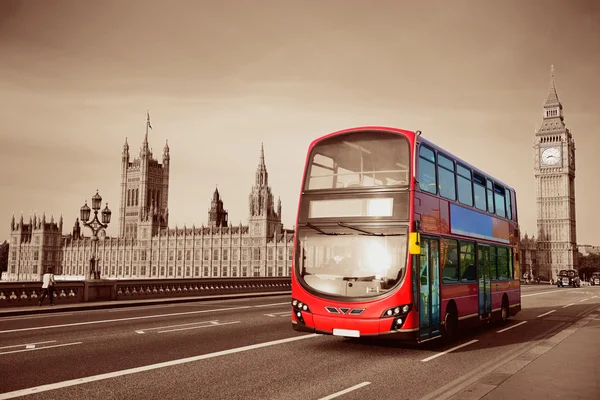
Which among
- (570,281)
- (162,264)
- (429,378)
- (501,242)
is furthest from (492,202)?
(162,264)

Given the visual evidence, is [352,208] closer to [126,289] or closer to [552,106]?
[126,289]

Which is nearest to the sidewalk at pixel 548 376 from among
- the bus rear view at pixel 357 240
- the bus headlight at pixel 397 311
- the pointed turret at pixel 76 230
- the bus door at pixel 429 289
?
the bus door at pixel 429 289

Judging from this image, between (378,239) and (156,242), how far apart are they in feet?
376

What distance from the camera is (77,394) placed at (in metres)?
7.52

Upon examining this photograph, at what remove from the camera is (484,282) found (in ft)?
48.6

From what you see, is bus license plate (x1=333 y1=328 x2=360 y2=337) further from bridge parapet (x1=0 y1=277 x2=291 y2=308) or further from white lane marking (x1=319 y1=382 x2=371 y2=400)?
bridge parapet (x1=0 y1=277 x2=291 y2=308)

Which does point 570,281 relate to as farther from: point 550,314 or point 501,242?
point 501,242

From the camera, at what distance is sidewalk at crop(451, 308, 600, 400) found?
24.7 ft

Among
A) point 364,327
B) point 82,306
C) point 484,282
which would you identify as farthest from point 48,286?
point 484,282

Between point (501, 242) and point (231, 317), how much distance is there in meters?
8.77

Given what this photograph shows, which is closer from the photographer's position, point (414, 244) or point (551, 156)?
point (414, 244)

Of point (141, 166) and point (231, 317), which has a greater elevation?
point (141, 166)

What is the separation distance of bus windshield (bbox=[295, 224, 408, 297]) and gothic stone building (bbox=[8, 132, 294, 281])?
8371 cm

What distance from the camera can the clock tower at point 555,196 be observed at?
5217 inches
